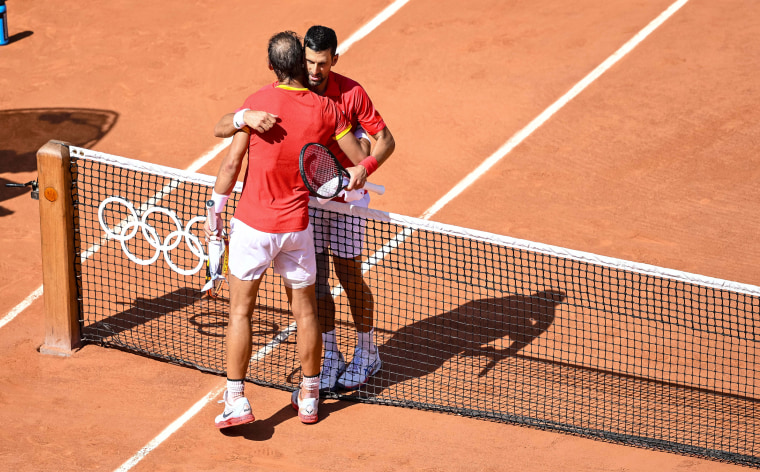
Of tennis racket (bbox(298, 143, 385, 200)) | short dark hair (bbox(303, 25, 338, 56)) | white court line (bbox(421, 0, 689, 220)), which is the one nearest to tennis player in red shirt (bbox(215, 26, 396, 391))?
short dark hair (bbox(303, 25, 338, 56))

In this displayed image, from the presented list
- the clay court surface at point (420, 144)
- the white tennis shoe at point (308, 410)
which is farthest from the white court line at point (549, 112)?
the white tennis shoe at point (308, 410)

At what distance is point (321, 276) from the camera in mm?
7062

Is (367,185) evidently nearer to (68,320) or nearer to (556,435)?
(556,435)

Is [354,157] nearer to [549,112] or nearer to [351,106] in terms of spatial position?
[351,106]

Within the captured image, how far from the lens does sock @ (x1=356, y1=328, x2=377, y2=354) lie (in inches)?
286

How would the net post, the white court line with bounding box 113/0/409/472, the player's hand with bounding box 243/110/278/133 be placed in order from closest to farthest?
the player's hand with bounding box 243/110/278/133, the white court line with bounding box 113/0/409/472, the net post

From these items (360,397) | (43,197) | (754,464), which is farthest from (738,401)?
(43,197)

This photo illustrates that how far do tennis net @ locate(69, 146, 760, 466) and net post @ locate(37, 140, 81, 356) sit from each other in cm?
11

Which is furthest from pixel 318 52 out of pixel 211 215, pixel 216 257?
pixel 216 257

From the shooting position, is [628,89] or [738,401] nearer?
[738,401]

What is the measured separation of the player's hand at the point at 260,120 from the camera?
5867mm

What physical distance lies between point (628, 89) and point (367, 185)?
702cm

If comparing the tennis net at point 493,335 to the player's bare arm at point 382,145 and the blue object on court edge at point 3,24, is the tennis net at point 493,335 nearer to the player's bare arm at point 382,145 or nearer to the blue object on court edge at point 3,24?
the player's bare arm at point 382,145

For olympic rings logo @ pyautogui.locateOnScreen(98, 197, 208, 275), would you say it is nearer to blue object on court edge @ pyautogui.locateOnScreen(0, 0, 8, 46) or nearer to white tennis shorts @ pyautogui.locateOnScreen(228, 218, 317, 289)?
white tennis shorts @ pyautogui.locateOnScreen(228, 218, 317, 289)
